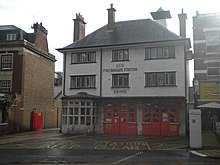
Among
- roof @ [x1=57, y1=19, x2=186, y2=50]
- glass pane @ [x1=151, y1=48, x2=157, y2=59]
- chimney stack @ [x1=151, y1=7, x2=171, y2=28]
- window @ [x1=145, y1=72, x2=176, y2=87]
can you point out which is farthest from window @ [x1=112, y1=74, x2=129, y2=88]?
chimney stack @ [x1=151, y1=7, x2=171, y2=28]

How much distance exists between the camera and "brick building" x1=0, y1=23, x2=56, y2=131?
2928cm

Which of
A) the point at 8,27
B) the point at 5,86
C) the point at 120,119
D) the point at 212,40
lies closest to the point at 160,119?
the point at 120,119

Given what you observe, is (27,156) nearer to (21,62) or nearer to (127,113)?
(127,113)

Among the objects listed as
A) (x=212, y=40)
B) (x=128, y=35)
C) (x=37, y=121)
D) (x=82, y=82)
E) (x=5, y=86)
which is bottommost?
(x=37, y=121)

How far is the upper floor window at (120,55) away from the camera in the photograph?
27.4m

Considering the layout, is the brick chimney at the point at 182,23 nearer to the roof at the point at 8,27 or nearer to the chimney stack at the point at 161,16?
the chimney stack at the point at 161,16

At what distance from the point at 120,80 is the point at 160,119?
512cm

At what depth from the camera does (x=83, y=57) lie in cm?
2878

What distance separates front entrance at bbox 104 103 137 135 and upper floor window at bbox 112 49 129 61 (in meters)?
4.25

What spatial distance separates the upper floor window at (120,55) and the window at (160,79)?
2.68 meters

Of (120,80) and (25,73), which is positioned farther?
(25,73)

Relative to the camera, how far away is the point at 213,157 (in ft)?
42.3

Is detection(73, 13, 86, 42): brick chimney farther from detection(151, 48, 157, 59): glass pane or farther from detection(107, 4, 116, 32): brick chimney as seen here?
detection(151, 48, 157, 59): glass pane

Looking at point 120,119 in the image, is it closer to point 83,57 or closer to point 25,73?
point 83,57
